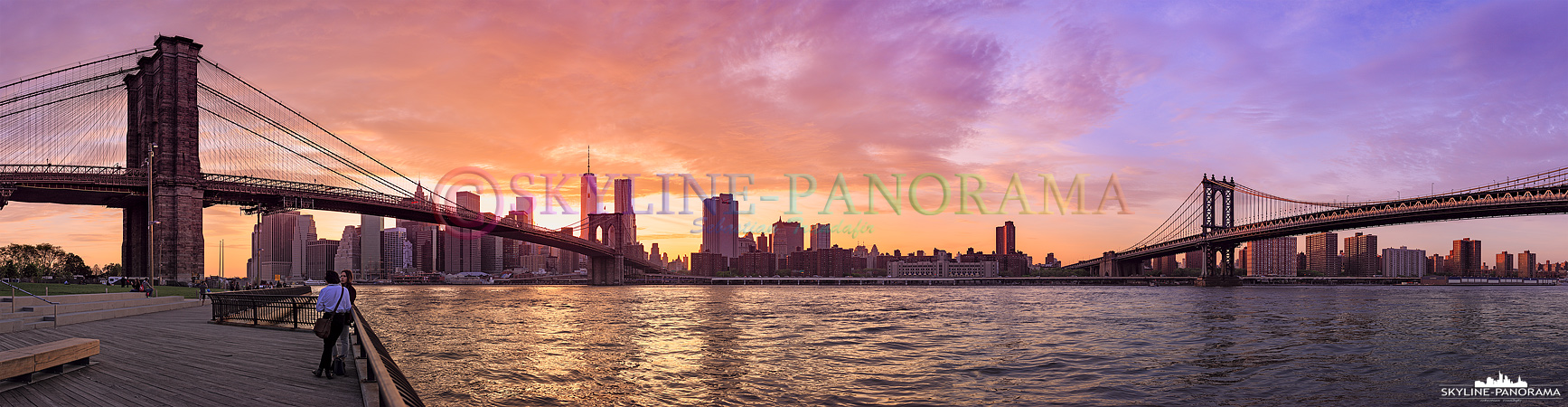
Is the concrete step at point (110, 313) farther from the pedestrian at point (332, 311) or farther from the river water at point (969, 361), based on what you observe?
the pedestrian at point (332, 311)

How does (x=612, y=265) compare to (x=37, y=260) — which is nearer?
(x=37, y=260)

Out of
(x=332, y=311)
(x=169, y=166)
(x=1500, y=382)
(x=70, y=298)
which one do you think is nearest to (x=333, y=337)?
(x=332, y=311)

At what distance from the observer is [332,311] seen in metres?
11.6

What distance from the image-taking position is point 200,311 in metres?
29.3

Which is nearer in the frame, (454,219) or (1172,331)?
(1172,331)

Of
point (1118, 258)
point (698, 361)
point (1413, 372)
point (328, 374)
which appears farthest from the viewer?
point (1118, 258)

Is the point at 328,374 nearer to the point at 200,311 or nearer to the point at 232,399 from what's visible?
the point at 232,399

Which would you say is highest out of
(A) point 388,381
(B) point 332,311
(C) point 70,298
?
(B) point 332,311

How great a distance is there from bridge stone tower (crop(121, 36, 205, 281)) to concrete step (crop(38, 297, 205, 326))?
23.8 meters

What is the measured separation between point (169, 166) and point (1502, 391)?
2769 inches

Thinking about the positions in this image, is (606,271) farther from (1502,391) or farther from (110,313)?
(1502,391)

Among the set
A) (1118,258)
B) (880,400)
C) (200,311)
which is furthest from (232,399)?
(1118,258)

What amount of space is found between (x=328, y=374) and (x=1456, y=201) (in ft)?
→ 318

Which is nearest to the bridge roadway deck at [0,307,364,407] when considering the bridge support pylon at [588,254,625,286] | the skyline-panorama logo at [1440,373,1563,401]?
the skyline-panorama logo at [1440,373,1563,401]
